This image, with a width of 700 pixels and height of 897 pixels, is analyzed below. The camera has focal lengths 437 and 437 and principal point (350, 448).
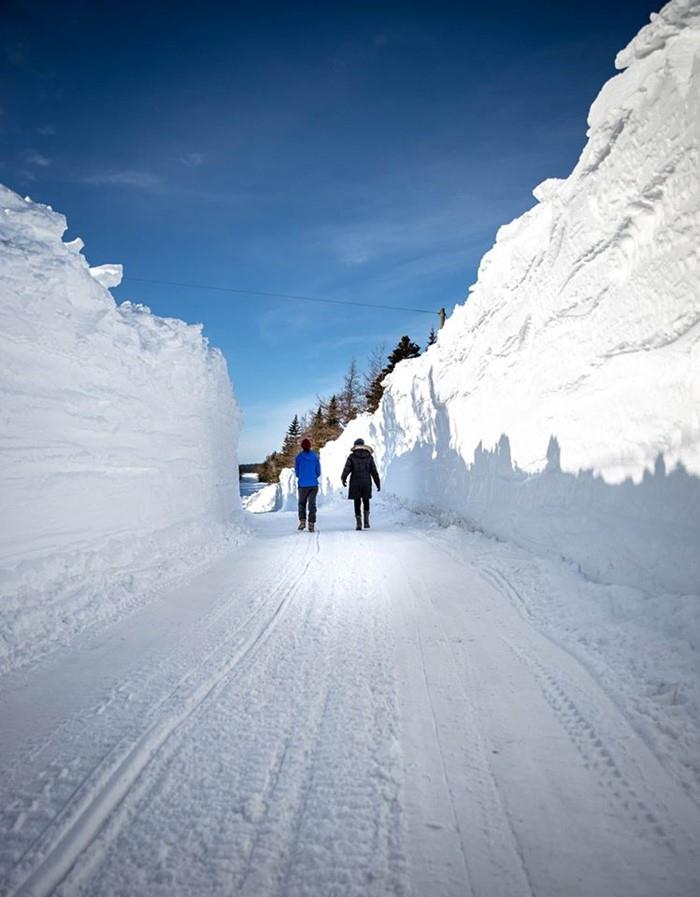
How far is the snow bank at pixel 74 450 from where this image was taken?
169 inches

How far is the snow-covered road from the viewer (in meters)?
Result: 1.51

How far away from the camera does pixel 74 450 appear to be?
547cm

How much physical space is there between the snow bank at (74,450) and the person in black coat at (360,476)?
11.2 ft

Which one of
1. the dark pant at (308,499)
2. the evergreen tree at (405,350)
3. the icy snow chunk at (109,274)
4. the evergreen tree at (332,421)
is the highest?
the evergreen tree at (405,350)

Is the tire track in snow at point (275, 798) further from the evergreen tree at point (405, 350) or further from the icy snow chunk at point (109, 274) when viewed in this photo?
the evergreen tree at point (405, 350)

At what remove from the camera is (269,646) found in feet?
11.2

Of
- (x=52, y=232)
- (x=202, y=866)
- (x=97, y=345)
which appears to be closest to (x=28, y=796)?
(x=202, y=866)

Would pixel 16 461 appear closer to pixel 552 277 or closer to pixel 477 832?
pixel 477 832

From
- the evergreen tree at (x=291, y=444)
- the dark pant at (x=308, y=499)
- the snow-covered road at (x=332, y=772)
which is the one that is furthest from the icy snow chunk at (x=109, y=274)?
the evergreen tree at (x=291, y=444)

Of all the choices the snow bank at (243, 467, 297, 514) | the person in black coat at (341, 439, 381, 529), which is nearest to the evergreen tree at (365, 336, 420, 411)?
the snow bank at (243, 467, 297, 514)

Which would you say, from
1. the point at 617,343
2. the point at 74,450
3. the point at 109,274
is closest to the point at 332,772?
the point at 617,343

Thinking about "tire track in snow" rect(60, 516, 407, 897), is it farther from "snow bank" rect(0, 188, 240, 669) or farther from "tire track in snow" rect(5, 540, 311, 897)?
"snow bank" rect(0, 188, 240, 669)

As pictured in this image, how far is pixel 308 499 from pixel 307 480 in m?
0.46

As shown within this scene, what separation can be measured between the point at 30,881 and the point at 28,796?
0.48m
